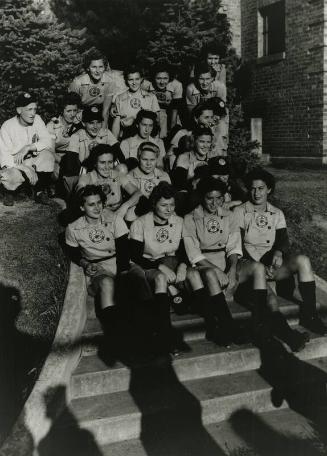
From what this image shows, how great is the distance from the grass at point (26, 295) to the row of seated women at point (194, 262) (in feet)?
1.97

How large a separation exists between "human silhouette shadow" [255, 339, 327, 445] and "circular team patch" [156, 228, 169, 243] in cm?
137

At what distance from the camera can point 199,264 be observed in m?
4.66

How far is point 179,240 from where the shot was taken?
190 inches

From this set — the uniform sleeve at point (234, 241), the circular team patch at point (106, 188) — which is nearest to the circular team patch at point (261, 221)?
the uniform sleeve at point (234, 241)

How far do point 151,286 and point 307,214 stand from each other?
327 centimetres

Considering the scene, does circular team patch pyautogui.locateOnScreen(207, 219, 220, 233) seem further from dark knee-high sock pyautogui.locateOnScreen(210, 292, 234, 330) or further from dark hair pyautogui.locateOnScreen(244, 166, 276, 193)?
dark knee-high sock pyautogui.locateOnScreen(210, 292, 234, 330)

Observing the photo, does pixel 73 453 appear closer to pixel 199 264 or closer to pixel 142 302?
pixel 142 302

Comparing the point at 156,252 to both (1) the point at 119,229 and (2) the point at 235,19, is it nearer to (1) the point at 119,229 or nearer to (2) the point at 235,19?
(1) the point at 119,229

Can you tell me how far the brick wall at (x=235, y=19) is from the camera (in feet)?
44.4

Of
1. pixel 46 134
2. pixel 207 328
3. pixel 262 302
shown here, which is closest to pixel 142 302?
pixel 207 328

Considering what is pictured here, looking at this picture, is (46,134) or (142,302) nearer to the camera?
(142,302)

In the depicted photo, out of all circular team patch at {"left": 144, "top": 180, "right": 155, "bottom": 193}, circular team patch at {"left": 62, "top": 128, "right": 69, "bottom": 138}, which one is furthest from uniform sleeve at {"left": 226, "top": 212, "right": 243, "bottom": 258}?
circular team patch at {"left": 62, "top": 128, "right": 69, "bottom": 138}

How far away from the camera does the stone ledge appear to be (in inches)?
132

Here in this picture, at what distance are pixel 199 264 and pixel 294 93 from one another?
8666 mm
